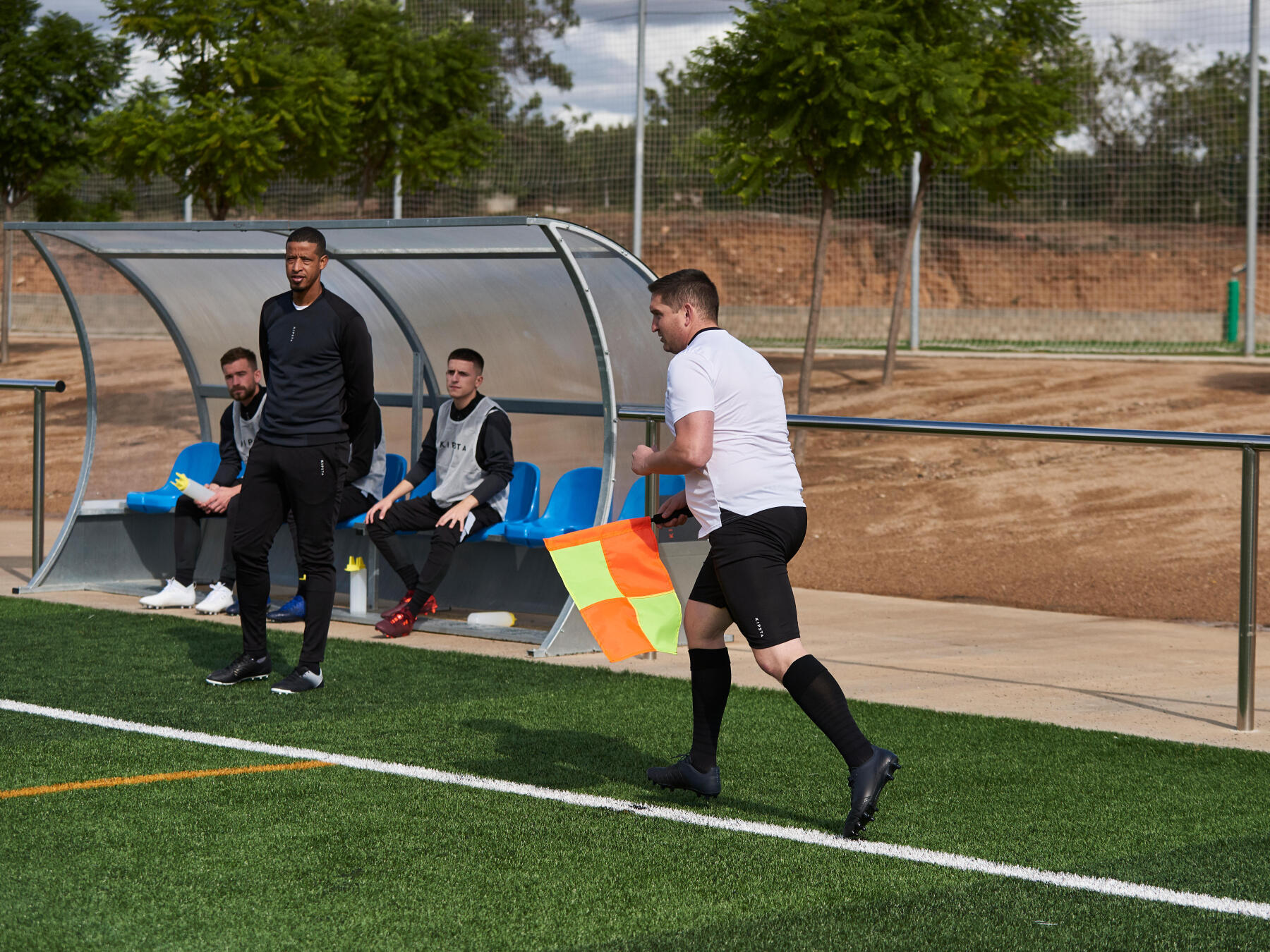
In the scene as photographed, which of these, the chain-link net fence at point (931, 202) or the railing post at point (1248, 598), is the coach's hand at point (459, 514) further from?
the chain-link net fence at point (931, 202)

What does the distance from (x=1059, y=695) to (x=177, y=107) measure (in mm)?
15731

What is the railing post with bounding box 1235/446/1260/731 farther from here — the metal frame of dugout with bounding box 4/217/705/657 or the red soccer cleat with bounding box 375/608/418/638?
the red soccer cleat with bounding box 375/608/418/638

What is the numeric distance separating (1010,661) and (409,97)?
17.0 metres

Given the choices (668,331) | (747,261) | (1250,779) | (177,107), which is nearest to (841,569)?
(1250,779)

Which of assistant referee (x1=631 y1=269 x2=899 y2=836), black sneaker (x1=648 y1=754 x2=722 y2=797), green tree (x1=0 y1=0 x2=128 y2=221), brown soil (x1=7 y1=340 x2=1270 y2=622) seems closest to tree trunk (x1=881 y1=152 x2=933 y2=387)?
brown soil (x1=7 y1=340 x2=1270 y2=622)

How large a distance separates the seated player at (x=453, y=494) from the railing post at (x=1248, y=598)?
12.7 feet

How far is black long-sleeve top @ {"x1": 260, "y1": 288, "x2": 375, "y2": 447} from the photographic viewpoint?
6809 mm

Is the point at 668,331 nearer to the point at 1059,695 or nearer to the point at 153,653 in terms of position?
the point at 1059,695

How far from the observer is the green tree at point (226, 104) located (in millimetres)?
19094

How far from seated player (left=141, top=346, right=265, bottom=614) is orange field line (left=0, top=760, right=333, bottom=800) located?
372 cm

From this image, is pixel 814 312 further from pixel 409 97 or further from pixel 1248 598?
pixel 1248 598

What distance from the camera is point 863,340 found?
26.6 metres

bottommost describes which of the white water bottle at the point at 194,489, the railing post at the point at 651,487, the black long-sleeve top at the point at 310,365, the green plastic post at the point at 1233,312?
the white water bottle at the point at 194,489

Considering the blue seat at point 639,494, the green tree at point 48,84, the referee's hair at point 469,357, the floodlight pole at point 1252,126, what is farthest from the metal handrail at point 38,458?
the floodlight pole at point 1252,126
